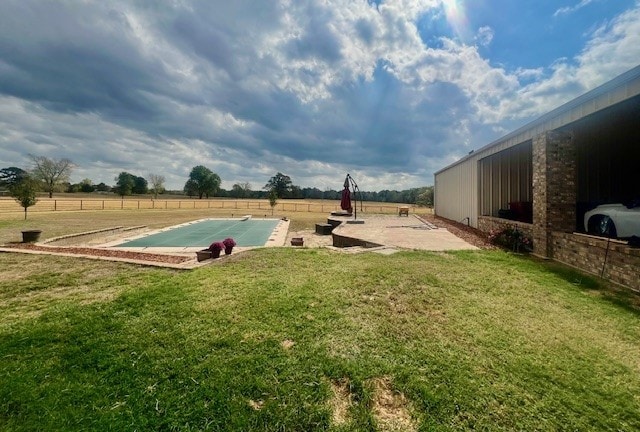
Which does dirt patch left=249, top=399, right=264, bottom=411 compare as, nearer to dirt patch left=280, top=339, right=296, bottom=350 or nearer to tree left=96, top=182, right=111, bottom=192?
dirt patch left=280, top=339, right=296, bottom=350

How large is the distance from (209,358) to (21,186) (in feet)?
74.3

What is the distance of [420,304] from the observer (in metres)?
3.96

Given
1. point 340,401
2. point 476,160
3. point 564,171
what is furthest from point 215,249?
point 476,160

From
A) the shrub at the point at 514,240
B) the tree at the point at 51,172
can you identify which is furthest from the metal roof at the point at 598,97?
the tree at the point at 51,172

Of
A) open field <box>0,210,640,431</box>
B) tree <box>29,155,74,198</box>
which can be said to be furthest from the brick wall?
tree <box>29,155,74,198</box>

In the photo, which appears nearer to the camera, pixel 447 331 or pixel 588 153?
pixel 447 331

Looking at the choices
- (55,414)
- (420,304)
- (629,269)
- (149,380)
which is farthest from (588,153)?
(55,414)

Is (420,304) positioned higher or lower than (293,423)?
higher

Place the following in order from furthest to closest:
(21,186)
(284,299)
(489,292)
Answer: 1. (21,186)
2. (489,292)
3. (284,299)

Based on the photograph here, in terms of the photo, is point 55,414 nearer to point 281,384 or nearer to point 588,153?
point 281,384

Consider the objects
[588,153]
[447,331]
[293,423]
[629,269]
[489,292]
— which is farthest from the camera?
[588,153]

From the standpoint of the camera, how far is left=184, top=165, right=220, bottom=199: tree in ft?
255

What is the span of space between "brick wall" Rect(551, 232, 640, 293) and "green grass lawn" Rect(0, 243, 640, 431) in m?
0.60

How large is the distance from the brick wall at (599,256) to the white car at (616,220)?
64cm
